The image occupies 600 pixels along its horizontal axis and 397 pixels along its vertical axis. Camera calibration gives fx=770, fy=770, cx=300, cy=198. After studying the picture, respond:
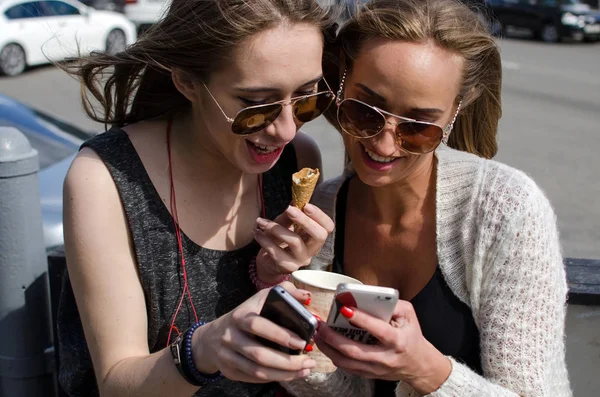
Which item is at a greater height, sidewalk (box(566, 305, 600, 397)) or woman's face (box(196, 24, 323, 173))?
woman's face (box(196, 24, 323, 173))

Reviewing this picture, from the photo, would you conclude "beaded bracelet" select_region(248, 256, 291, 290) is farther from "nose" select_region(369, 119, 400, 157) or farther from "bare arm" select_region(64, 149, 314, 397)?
"nose" select_region(369, 119, 400, 157)

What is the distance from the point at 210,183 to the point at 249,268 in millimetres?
296

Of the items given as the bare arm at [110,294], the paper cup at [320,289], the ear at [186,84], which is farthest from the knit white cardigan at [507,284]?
the ear at [186,84]

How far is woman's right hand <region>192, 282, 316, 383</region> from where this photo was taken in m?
1.60

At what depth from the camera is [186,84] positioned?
2.26m

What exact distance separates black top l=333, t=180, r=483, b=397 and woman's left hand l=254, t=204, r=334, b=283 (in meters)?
0.39

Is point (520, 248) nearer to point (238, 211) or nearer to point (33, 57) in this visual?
point (238, 211)

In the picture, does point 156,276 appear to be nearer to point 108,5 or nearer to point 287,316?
point 287,316

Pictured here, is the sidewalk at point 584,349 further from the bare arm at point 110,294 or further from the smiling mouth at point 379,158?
the bare arm at point 110,294

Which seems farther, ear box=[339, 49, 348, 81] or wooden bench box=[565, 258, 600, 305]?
wooden bench box=[565, 258, 600, 305]

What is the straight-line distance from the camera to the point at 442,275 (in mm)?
2264

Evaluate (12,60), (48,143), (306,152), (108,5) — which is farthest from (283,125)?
(108,5)

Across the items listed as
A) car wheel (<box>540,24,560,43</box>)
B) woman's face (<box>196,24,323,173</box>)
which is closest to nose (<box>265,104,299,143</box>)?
woman's face (<box>196,24,323,173</box>)

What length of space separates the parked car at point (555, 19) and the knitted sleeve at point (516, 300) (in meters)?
18.8
